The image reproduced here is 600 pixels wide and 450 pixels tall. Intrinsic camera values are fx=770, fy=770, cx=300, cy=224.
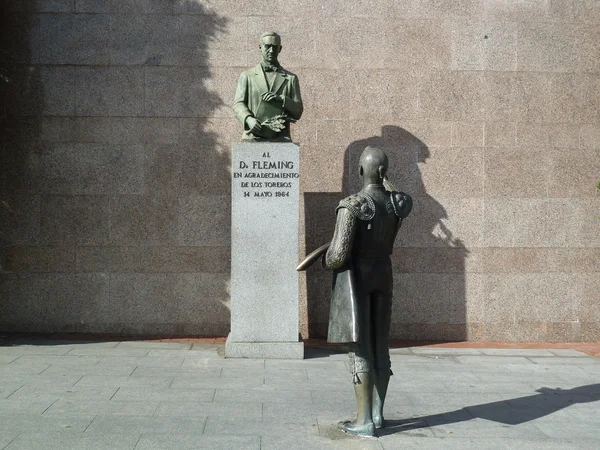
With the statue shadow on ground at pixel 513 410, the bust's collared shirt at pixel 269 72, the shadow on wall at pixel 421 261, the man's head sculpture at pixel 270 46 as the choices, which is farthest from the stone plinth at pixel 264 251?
the statue shadow on ground at pixel 513 410

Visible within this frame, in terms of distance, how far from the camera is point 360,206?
6434 millimetres

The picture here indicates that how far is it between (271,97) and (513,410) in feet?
16.1

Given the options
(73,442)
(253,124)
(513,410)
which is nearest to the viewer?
(73,442)

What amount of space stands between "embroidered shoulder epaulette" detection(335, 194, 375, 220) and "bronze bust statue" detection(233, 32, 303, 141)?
3.67 m

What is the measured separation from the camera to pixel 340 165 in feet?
37.6

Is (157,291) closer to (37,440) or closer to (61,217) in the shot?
(61,217)

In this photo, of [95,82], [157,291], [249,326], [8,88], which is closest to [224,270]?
[157,291]

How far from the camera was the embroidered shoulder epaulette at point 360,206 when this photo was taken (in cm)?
639

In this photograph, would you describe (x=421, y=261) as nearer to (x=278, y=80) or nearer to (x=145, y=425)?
(x=278, y=80)

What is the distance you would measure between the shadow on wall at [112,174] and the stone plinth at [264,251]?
160 cm

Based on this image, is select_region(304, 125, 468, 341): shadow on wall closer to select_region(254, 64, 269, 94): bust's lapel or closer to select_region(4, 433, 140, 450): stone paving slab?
select_region(254, 64, 269, 94): bust's lapel

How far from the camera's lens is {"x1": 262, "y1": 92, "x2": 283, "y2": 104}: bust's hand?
9930 millimetres

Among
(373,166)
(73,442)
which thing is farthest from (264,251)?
(73,442)

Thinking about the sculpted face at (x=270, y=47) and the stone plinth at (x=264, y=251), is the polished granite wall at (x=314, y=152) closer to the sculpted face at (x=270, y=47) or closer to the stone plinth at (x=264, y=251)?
the sculpted face at (x=270, y=47)
